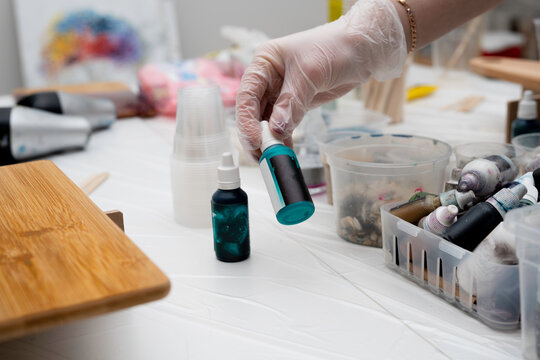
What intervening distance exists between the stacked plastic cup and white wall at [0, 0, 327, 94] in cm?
226

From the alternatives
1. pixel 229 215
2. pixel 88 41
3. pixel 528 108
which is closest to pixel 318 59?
pixel 229 215

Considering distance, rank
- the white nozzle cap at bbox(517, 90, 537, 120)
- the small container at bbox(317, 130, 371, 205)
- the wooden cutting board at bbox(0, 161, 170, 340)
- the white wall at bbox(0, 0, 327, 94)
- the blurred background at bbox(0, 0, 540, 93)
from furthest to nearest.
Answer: the white wall at bbox(0, 0, 327, 94), the blurred background at bbox(0, 0, 540, 93), the white nozzle cap at bbox(517, 90, 537, 120), the small container at bbox(317, 130, 371, 205), the wooden cutting board at bbox(0, 161, 170, 340)

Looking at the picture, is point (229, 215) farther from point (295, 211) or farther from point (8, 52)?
point (8, 52)

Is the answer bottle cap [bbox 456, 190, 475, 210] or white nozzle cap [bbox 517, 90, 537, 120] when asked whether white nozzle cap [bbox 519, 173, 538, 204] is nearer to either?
bottle cap [bbox 456, 190, 475, 210]

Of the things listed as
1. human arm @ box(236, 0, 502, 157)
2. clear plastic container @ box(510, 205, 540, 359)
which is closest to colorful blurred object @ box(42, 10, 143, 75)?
human arm @ box(236, 0, 502, 157)

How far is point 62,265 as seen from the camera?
0.50 metres

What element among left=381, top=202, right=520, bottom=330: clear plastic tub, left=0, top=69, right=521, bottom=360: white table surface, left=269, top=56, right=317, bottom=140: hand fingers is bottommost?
left=0, top=69, right=521, bottom=360: white table surface

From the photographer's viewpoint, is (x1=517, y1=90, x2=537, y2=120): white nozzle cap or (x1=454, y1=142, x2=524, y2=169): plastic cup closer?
(x1=454, y1=142, x2=524, y2=169): plastic cup

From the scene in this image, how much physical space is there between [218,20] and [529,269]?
110 inches

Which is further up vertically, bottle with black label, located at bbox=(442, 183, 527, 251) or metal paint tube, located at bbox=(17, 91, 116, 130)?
metal paint tube, located at bbox=(17, 91, 116, 130)

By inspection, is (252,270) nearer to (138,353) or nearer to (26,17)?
(138,353)

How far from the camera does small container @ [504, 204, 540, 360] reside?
1.60 feet

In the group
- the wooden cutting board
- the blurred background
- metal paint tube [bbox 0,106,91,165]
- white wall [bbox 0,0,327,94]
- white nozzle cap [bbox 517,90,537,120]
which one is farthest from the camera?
white wall [bbox 0,0,327,94]

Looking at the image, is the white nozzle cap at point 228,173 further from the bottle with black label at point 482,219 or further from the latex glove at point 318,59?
the bottle with black label at point 482,219
